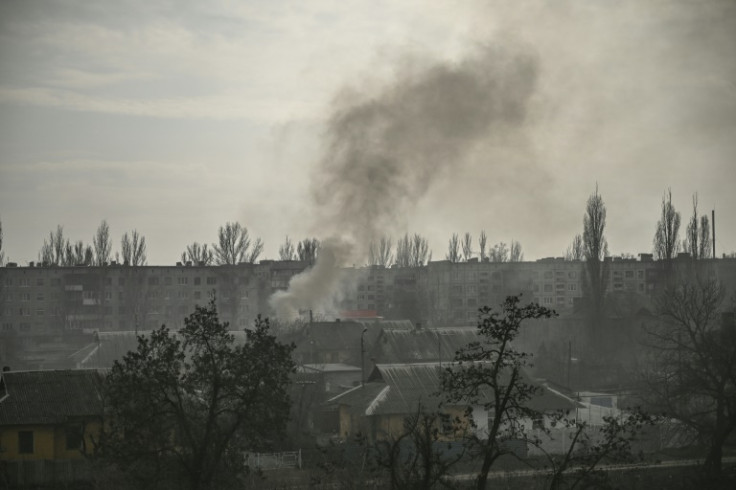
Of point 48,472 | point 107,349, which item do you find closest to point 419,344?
point 107,349

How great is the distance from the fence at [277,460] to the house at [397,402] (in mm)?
3983

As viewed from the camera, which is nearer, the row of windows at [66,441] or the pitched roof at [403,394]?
the row of windows at [66,441]

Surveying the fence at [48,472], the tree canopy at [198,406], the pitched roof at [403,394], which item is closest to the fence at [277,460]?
the pitched roof at [403,394]

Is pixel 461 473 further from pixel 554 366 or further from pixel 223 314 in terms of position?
pixel 223 314

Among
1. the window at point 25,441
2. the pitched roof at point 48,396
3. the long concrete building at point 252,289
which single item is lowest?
the window at point 25,441

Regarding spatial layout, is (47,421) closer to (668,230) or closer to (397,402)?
(397,402)

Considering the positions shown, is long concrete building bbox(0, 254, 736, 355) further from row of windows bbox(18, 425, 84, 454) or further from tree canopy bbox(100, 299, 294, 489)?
tree canopy bbox(100, 299, 294, 489)

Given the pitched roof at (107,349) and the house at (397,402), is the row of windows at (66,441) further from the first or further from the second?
the pitched roof at (107,349)

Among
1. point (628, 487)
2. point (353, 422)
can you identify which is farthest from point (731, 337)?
point (353, 422)

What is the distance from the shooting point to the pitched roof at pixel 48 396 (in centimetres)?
3019

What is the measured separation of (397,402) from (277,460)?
7199mm

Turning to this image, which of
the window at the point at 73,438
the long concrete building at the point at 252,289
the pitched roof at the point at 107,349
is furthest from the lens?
the long concrete building at the point at 252,289

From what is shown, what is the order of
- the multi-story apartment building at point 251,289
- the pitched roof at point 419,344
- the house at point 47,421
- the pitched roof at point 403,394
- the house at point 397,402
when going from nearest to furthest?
the house at point 47,421 < the house at point 397,402 < the pitched roof at point 403,394 < the pitched roof at point 419,344 < the multi-story apartment building at point 251,289

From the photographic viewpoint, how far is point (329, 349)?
6278 cm
